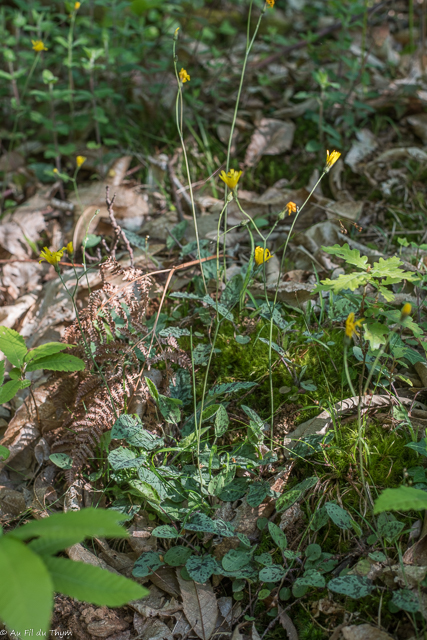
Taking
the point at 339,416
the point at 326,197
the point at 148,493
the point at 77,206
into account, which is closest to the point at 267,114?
the point at 326,197

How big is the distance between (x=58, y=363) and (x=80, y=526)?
2.98 feet

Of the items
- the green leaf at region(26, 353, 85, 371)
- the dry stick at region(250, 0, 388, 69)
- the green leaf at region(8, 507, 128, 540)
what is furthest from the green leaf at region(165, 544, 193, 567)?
the dry stick at region(250, 0, 388, 69)

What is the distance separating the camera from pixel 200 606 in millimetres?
1610

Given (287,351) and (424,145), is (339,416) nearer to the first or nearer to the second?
(287,351)

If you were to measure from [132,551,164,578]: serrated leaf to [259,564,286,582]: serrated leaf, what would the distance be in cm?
38

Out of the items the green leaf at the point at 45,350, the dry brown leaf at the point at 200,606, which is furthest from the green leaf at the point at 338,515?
the green leaf at the point at 45,350

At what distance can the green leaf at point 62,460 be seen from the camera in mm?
1893

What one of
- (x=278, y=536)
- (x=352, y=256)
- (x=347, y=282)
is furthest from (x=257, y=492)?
(x=352, y=256)

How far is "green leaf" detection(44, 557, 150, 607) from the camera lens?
1.06 metres

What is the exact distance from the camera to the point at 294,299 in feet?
7.89

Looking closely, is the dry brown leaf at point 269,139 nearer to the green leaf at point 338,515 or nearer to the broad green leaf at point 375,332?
the broad green leaf at point 375,332

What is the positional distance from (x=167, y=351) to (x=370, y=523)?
1086 millimetres

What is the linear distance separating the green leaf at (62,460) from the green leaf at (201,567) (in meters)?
0.65

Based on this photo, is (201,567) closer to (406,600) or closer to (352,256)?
(406,600)
